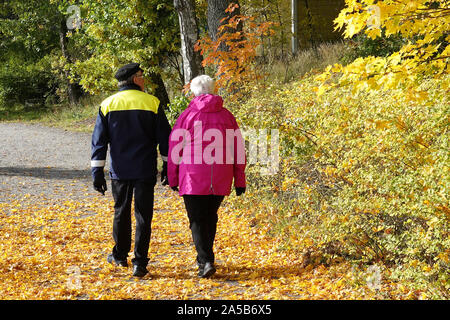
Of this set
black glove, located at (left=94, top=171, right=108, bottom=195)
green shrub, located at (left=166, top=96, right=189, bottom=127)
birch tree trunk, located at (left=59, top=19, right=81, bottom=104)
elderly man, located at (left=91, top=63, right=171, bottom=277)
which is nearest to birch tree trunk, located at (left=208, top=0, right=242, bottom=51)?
green shrub, located at (left=166, top=96, right=189, bottom=127)

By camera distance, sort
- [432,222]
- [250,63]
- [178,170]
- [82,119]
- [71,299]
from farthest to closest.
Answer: [82,119]
[250,63]
[178,170]
[71,299]
[432,222]

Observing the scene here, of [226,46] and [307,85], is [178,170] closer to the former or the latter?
[307,85]

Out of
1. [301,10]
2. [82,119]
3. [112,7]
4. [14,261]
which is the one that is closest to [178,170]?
[14,261]

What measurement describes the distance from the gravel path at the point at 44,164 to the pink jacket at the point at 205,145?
532 cm

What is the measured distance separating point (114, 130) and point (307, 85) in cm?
362

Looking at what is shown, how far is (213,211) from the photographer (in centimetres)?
532

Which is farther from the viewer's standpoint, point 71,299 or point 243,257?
point 243,257

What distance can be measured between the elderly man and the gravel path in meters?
4.76

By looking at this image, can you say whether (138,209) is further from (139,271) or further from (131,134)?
(131,134)

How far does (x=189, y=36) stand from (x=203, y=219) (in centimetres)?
671

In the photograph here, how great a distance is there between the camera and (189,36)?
37.0 feet

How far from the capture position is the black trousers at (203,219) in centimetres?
523

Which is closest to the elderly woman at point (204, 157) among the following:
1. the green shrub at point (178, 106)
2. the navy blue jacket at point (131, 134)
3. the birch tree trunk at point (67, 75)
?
the navy blue jacket at point (131, 134)

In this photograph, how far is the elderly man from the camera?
5363 mm
